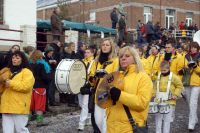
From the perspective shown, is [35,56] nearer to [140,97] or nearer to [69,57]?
[69,57]

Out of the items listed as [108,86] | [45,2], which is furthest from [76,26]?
[45,2]

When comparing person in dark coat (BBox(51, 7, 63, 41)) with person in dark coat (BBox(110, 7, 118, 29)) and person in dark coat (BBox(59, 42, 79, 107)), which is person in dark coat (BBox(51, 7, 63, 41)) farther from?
person in dark coat (BBox(110, 7, 118, 29))

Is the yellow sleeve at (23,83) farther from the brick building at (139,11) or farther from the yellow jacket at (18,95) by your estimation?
the brick building at (139,11)

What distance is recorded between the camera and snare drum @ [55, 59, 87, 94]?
31.7 feet

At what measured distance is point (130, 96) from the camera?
4668 millimetres

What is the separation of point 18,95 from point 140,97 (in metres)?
3.23

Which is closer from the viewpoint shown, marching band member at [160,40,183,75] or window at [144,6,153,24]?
marching band member at [160,40,183,75]

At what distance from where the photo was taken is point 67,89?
32.1 feet

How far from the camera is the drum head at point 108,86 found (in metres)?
4.74

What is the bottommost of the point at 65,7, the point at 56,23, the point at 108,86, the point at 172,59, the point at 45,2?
the point at 108,86

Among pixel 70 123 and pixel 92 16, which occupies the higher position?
pixel 92 16

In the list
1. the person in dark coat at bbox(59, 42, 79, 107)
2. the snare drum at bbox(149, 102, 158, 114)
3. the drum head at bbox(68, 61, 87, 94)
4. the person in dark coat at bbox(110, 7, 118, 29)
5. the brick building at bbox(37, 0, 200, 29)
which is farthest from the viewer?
the brick building at bbox(37, 0, 200, 29)

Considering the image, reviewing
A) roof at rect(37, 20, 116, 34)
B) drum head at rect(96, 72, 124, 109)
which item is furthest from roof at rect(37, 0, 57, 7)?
drum head at rect(96, 72, 124, 109)

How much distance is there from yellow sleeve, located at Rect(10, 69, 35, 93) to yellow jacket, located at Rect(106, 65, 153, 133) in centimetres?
267
